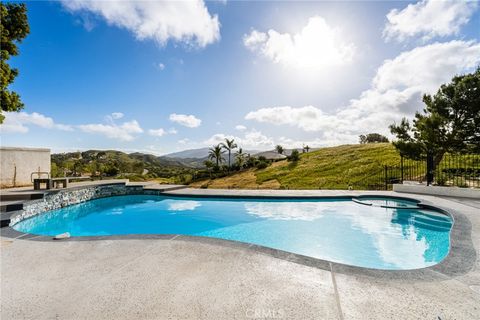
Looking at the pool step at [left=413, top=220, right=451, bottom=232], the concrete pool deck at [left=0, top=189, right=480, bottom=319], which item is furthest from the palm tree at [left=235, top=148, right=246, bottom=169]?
the concrete pool deck at [left=0, top=189, right=480, bottom=319]

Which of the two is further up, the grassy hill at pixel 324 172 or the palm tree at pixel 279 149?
the palm tree at pixel 279 149

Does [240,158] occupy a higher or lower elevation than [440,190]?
→ higher

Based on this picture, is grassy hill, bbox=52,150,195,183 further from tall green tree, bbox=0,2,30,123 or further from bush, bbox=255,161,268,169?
bush, bbox=255,161,268,169

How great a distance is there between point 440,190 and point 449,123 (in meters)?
7.00

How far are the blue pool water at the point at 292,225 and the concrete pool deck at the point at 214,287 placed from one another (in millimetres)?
2335

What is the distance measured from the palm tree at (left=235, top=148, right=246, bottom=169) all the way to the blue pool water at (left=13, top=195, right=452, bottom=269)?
27885 millimetres

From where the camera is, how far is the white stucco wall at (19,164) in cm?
1243

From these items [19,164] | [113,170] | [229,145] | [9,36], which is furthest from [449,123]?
[229,145]

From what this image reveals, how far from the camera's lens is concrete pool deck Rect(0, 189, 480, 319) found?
7.36 feet

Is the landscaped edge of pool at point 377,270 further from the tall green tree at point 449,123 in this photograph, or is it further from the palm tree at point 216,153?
the palm tree at point 216,153

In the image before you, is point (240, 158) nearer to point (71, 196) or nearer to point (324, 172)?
point (324, 172)

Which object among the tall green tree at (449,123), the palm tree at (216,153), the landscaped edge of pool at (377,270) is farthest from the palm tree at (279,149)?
the landscaped edge of pool at (377,270)

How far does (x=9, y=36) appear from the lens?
27.3ft
